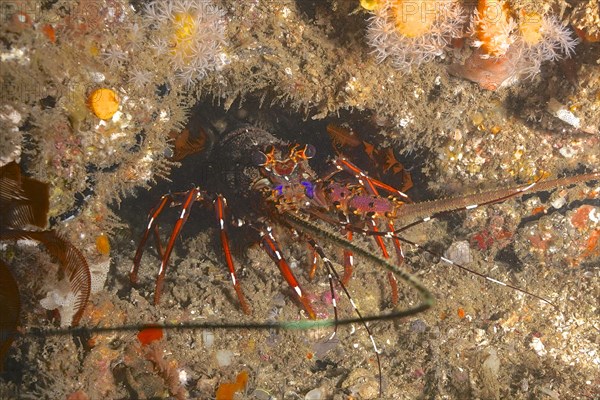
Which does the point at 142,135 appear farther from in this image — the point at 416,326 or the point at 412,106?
the point at 416,326

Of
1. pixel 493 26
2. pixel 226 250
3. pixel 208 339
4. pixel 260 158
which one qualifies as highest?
pixel 493 26

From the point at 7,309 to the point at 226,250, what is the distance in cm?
176

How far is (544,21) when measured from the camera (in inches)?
131

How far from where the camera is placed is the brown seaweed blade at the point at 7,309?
2.78 metres

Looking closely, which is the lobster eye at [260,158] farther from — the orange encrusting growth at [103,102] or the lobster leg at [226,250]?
the orange encrusting growth at [103,102]

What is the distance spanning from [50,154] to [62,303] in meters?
1.07

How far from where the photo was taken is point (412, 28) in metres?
3.40

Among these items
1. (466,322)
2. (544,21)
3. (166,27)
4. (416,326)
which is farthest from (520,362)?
(166,27)

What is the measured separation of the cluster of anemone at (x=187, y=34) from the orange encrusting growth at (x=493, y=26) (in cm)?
211

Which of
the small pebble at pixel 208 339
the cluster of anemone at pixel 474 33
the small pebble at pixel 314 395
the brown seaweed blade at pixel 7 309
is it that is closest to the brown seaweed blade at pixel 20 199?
the brown seaweed blade at pixel 7 309

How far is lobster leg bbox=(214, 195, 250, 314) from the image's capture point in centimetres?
379

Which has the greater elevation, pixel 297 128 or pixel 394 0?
pixel 394 0

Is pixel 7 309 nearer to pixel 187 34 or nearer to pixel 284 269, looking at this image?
pixel 284 269

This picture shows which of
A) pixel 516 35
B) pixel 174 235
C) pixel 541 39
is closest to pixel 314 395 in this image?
pixel 174 235
